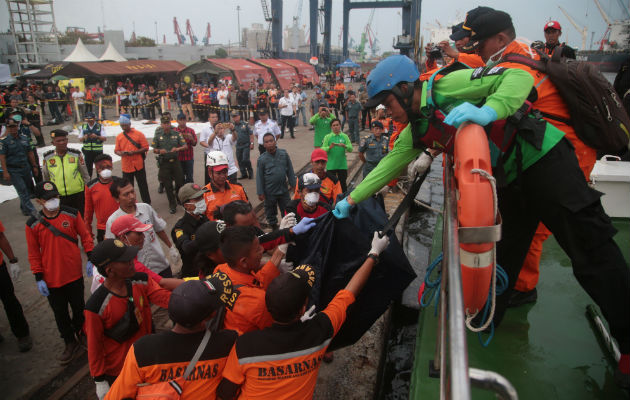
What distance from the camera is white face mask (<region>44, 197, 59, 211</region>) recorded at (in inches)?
159

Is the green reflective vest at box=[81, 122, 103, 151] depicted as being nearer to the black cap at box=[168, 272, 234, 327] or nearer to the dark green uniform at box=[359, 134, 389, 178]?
the dark green uniform at box=[359, 134, 389, 178]

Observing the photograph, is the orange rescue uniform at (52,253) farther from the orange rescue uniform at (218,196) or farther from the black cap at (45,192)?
the orange rescue uniform at (218,196)

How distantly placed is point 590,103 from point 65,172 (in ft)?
21.9

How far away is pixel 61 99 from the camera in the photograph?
70.2 ft

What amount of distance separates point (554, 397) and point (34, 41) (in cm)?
5964

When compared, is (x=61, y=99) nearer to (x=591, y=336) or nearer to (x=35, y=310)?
(x=35, y=310)

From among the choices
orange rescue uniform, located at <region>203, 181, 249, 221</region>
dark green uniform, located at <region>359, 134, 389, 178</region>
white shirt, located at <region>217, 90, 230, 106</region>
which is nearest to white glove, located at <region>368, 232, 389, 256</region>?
orange rescue uniform, located at <region>203, 181, 249, 221</region>

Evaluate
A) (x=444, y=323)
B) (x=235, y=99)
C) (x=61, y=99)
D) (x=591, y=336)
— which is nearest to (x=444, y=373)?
(x=444, y=323)

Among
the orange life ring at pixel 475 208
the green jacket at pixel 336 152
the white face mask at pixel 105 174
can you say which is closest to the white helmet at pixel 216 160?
the white face mask at pixel 105 174

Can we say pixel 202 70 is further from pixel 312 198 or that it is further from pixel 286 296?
pixel 286 296

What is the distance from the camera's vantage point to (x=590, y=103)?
2133 millimetres

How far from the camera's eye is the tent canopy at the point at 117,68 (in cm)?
2739

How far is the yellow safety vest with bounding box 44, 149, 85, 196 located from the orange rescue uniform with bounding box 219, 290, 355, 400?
17.6 ft

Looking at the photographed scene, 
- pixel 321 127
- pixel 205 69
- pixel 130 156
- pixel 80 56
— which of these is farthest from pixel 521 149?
pixel 80 56
